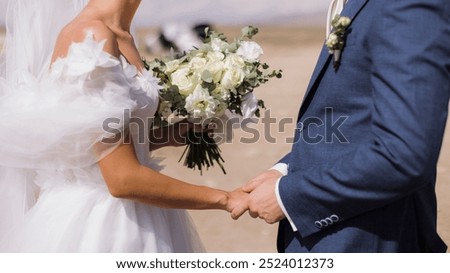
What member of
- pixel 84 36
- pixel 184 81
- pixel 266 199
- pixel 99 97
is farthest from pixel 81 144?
pixel 266 199

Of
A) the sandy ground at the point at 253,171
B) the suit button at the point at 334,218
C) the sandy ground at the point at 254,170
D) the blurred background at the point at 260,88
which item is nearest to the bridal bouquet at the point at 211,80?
the blurred background at the point at 260,88

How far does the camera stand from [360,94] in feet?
7.57

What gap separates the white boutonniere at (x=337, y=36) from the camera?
7.51 feet

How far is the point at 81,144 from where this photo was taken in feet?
9.31

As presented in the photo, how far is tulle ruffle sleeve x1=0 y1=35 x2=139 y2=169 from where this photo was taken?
8.78ft

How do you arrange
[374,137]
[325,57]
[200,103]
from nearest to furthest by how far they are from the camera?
[374,137], [325,57], [200,103]

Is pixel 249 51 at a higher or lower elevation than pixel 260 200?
higher

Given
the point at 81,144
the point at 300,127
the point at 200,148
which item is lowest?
the point at 200,148

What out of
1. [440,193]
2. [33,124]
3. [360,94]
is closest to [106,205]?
[33,124]

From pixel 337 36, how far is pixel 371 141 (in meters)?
0.37

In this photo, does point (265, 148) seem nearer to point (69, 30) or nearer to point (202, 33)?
point (202, 33)

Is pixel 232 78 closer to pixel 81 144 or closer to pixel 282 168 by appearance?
pixel 282 168

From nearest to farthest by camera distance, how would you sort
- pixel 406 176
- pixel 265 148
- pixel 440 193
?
pixel 406 176 < pixel 440 193 < pixel 265 148
